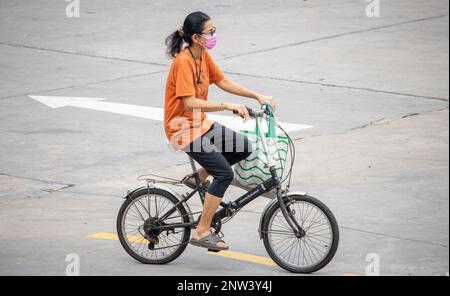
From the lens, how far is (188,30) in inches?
280

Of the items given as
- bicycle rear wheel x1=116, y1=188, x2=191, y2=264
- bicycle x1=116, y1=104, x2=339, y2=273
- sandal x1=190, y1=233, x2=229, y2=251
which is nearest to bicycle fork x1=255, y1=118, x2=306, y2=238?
bicycle x1=116, y1=104, x2=339, y2=273

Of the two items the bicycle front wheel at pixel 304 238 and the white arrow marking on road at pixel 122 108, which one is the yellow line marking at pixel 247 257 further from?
the white arrow marking on road at pixel 122 108

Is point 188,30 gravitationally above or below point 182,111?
above

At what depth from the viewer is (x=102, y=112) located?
12.7m

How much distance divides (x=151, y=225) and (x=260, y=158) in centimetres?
103

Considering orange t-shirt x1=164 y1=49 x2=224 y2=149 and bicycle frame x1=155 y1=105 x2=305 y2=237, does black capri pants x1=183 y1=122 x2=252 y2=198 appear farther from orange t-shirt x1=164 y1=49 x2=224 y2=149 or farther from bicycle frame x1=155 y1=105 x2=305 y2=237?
bicycle frame x1=155 y1=105 x2=305 y2=237

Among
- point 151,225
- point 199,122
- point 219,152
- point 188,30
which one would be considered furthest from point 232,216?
point 188,30

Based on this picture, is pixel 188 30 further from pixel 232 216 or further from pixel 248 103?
pixel 248 103

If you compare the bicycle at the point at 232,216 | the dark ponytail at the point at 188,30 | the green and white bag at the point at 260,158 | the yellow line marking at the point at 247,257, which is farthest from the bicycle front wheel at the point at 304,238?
the dark ponytail at the point at 188,30

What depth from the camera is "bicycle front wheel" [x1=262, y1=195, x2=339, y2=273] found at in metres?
7.04

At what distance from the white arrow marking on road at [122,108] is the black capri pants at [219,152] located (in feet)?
14.9

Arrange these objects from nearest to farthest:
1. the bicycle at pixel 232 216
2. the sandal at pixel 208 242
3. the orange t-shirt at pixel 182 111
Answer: the orange t-shirt at pixel 182 111 < the bicycle at pixel 232 216 < the sandal at pixel 208 242

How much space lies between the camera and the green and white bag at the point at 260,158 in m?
7.24
